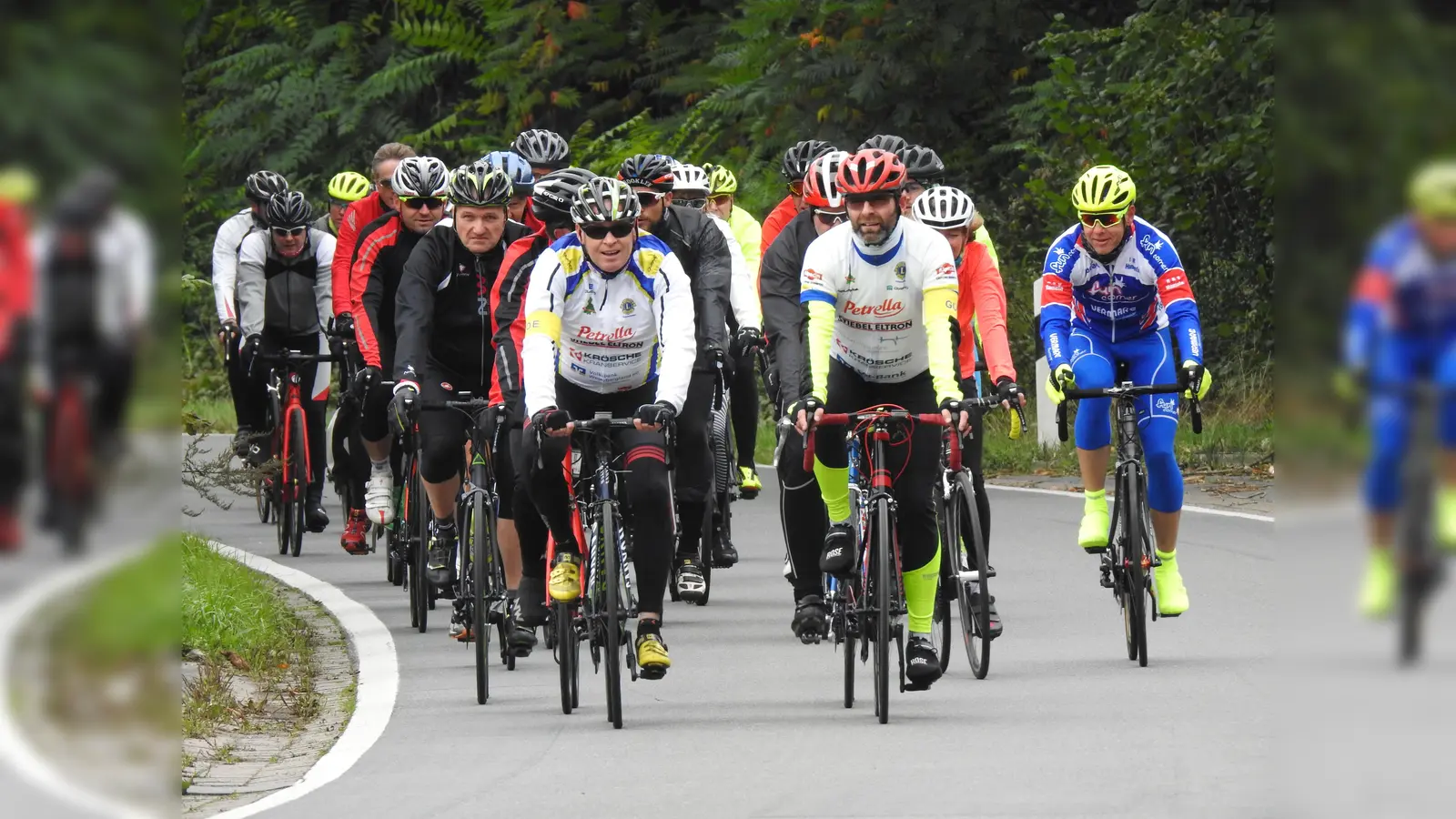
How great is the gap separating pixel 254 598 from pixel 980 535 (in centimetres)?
385

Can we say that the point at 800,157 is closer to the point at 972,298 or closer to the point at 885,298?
the point at 972,298

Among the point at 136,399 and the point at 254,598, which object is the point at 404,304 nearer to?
the point at 254,598

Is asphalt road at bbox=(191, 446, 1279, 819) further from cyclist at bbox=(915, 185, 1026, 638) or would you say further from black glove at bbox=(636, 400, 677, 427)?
black glove at bbox=(636, 400, 677, 427)

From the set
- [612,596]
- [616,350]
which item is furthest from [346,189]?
[612,596]

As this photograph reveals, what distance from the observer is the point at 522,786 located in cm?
710

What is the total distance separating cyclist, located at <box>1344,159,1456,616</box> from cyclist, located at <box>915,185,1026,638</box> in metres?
8.24

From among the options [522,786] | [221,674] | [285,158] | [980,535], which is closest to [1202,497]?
[980,535]

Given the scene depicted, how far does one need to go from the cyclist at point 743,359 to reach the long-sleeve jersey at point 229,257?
2774mm

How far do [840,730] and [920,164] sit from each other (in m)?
3.61

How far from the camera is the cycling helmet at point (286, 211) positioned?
14.0 metres

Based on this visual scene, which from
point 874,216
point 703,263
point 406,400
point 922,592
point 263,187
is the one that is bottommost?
point 922,592

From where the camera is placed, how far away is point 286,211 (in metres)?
14.0

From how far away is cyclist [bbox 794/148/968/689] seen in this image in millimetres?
8148

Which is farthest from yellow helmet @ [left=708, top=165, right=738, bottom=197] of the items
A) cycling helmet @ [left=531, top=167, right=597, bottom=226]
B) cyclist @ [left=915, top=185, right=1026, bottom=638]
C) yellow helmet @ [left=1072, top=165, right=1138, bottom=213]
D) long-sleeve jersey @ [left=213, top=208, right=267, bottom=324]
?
yellow helmet @ [left=1072, top=165, right=1138, bottom=213]
